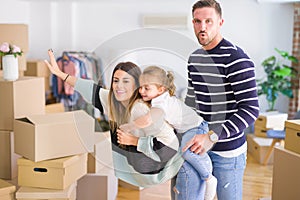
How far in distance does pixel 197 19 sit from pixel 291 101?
387cm

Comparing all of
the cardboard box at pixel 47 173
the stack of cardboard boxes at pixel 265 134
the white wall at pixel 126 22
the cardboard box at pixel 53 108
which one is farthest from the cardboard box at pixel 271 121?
the cardboard box at pixel 47 173

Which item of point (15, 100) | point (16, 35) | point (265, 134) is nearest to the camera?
point (15, 100)

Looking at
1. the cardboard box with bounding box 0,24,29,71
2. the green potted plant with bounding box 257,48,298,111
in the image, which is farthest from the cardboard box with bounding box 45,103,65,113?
the green potted plant with bounding box 257,48,298,111

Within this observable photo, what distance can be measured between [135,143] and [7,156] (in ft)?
5.26

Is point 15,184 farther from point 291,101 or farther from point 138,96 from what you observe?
point 291,101

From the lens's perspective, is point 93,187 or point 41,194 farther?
point 93,187

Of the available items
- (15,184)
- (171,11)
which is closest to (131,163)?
(15,184)

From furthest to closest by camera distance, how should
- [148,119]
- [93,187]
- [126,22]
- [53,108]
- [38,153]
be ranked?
1. [126,22]
2. [53,108]
3. [93,187]
4. [38,153]
5. [148,119]

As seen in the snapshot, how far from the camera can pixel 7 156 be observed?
2.71 metres

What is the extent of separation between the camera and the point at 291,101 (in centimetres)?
502

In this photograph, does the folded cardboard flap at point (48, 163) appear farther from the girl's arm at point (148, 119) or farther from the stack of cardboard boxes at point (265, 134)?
the stack of cardboard boxes at point (265, 134)

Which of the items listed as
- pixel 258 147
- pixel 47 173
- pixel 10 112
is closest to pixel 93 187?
pixel 47 173

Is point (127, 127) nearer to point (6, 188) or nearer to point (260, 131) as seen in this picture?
point (6, 188)

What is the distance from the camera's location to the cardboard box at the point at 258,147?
437 cm
